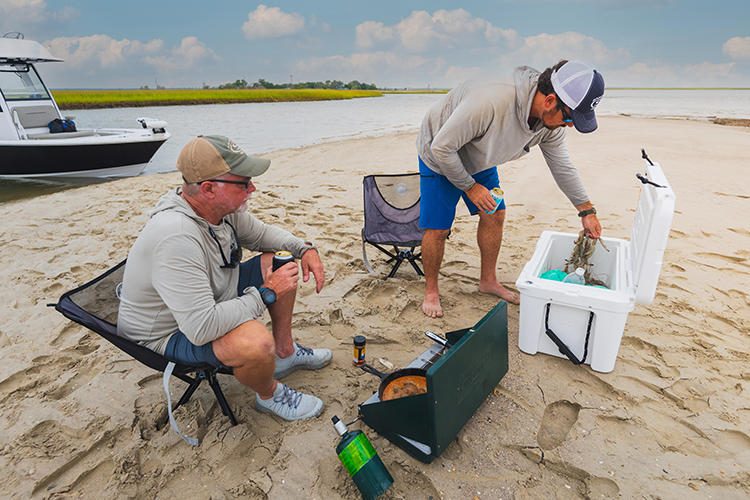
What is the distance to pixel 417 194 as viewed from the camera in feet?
10.9

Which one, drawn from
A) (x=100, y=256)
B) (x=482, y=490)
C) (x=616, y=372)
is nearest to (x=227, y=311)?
(x=482, y=490)

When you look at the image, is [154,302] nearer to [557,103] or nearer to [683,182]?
[557,103]

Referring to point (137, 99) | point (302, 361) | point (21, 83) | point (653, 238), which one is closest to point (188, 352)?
point (302, 361)

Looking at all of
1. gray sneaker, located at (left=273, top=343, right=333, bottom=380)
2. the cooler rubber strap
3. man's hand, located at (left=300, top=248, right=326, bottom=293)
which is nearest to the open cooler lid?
the cooler rubber strap

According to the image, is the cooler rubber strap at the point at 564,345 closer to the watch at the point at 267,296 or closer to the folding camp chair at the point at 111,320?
the watch at the point at 267,296

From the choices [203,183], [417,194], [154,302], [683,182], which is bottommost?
[683,182]

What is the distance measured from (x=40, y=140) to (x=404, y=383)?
335 inches

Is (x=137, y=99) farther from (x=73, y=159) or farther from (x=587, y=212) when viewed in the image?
(x=587, y=212)

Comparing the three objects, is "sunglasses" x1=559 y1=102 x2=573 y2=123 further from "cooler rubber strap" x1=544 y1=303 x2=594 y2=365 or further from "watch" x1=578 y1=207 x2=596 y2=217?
"cooler rubber strap" x1=544 y1=303 x2=594 y2=365

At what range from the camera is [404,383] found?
6.05ft

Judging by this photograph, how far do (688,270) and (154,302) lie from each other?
141 inches

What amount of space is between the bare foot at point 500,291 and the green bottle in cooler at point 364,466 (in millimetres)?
1653

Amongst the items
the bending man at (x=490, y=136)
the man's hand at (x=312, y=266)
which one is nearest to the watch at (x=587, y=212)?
the bending man at (x=490, y=136)

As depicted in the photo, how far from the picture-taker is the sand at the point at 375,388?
1.57 metres
